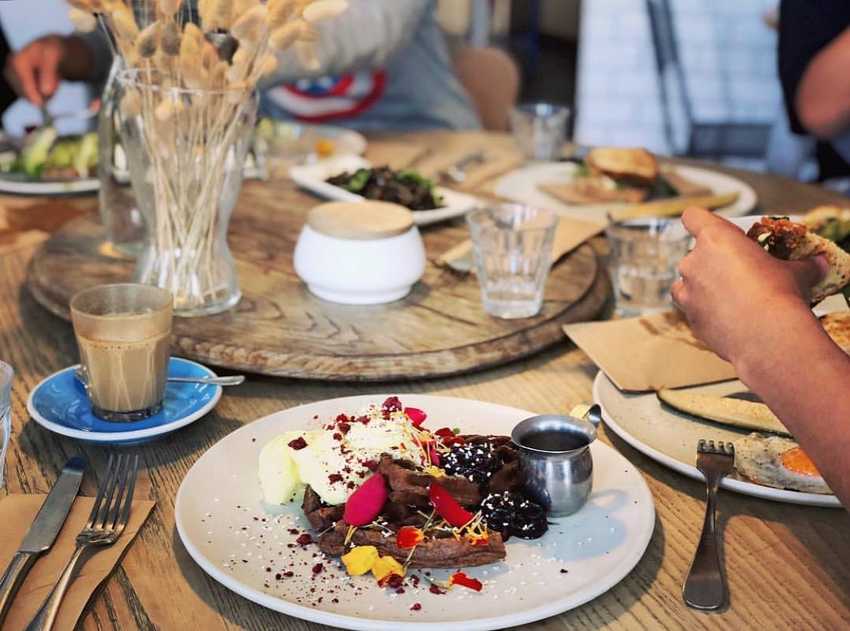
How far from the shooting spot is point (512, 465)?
1030 mm

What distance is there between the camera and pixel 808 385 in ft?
3.10

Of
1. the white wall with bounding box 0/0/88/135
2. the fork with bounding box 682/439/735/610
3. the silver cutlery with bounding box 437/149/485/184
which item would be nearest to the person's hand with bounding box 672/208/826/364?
the fork with bounding box 682/439/735/610

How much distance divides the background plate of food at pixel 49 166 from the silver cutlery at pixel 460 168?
2.55ft

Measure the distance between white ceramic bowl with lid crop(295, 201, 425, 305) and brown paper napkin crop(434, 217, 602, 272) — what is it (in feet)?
0.46

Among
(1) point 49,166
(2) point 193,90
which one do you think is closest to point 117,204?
(2) point 193,90

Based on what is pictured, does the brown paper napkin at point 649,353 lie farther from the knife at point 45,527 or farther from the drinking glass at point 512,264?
the knife at point 45,527

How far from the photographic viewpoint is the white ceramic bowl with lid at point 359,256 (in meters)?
1.53

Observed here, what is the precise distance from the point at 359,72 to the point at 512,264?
67.8 inches

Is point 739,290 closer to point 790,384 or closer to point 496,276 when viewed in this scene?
point 790,384

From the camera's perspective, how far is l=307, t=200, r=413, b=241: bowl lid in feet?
5.00

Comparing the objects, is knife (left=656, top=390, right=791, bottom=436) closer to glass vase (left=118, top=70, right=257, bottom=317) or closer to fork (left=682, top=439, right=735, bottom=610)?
fork (left=682, top=439, right=735, bottom=610)

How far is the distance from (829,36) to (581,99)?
3171 mm

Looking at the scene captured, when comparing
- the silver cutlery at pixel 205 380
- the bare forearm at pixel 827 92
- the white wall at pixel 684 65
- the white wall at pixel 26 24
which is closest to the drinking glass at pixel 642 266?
the silver cutlery at pixel 205 380

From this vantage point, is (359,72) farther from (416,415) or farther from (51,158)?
(416,415)
